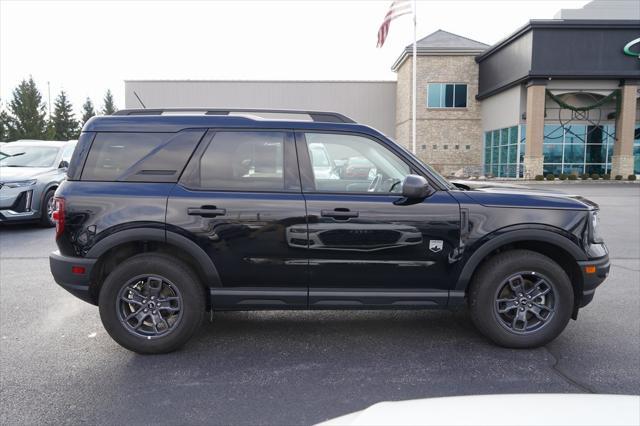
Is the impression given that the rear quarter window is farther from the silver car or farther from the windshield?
the windshield

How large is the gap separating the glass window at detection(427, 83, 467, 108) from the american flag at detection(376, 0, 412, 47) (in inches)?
433

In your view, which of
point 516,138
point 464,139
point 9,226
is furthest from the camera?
point 464,139

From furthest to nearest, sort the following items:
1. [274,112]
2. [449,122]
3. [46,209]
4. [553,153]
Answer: [449,122]
[553,153]
[46,209]
[274,112]

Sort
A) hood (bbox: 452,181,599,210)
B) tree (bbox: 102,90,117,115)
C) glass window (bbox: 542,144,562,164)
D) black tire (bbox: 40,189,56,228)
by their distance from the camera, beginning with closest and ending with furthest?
hood (bbox: 452,181,599,210) → black tire (bbox: 40,189,56,228) → glass window (bbox: 542,144,562,164) → tree (bbox: 102,90,117,115)

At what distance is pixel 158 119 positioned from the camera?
4.08 metres

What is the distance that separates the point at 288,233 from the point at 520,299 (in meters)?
1.99

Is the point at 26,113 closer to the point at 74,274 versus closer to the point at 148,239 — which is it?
the point at 74,274

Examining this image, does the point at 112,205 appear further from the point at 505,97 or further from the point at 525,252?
the point at 505,97

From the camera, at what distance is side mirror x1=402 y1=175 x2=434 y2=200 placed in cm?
370

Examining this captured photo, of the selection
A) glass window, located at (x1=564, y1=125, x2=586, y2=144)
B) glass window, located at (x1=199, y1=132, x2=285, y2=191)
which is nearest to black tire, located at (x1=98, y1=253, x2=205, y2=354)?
glass window, located at (x1=199, y1=132, x2=285, y2=191)

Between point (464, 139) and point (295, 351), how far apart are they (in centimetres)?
3336

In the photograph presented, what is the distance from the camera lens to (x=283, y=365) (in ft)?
12.4

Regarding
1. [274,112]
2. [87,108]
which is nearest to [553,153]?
[274,112]

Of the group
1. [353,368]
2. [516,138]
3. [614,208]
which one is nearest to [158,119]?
[353,368]
